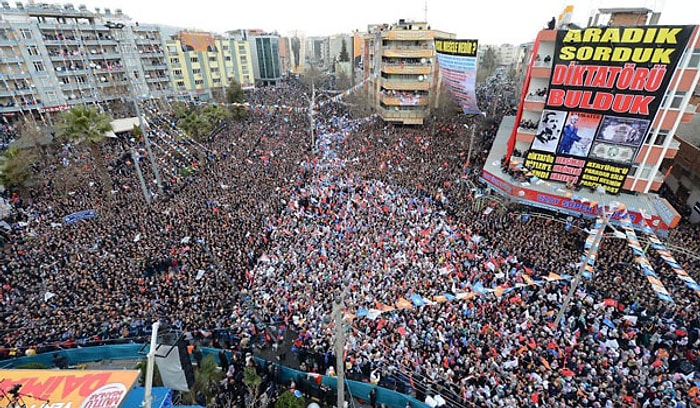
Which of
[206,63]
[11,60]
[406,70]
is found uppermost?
[11,60]

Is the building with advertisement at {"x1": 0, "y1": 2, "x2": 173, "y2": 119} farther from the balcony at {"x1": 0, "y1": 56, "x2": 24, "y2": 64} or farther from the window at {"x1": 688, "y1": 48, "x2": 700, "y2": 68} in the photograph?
the window at {"x1": 688, "y1": 48, "x2": 700, "y2": 68}

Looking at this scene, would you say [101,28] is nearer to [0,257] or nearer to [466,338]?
[0,257]

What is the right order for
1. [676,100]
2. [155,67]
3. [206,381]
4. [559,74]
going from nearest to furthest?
[206,381] < [676,100] < [559,74] < [155,67]

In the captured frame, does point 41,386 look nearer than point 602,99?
Yes

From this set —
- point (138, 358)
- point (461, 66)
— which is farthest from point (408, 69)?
point (138, 358)

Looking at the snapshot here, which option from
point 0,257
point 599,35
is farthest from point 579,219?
point 0,257

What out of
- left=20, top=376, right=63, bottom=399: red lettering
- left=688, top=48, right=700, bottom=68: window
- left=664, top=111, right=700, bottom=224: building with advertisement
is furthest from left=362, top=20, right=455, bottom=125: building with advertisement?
left=20, top=376, right=63, bottom=399: red lettering

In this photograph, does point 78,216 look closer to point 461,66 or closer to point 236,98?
point 461,66
